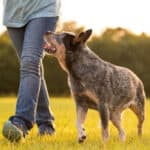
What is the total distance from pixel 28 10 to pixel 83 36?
31.5 inches

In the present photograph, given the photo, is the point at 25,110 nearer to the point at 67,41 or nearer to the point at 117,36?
the point at 67,41

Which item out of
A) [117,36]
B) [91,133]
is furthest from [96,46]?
[91,133]

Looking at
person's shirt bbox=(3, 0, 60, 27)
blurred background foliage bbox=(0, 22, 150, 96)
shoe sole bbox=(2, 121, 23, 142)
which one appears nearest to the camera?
shoe sole bbox=(2, 121, 23, 142)

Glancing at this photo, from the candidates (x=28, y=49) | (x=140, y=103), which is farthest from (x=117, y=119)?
(x=28, y=49)

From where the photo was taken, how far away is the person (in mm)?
8125

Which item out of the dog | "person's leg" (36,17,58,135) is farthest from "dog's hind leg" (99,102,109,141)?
"person's leg" (36,17,58,135)

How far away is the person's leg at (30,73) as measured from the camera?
8141 mm

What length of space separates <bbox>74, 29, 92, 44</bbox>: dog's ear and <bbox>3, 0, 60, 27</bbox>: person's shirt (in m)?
0.45

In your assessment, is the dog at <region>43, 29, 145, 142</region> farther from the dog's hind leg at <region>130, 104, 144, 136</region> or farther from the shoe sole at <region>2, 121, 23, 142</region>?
the dog's hind leg at <region>130, 104, 144, 136</region>

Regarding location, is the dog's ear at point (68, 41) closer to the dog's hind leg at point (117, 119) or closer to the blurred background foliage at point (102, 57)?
the dog's hind leg at point (117, 119)

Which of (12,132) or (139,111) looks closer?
(12,132)

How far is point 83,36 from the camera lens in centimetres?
816

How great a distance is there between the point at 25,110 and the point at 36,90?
29cm

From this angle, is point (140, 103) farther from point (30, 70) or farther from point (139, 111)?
point (30, 70)
